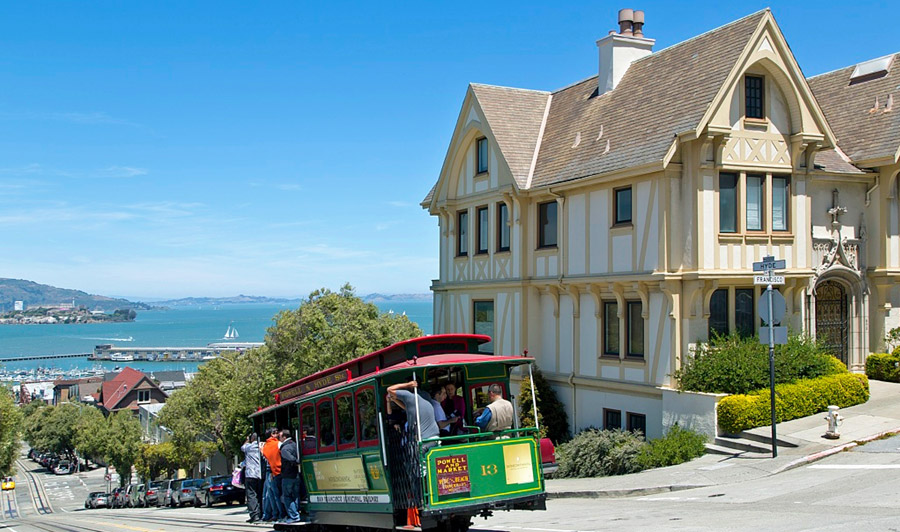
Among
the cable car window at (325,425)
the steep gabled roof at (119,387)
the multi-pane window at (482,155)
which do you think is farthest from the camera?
the steep gabled roof at (119,387)

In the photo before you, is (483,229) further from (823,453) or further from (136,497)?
(136,497)

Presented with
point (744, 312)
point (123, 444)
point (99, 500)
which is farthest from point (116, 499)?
point (744, 312)

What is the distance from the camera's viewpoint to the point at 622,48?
27.5 m

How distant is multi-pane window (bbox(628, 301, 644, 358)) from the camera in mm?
23594

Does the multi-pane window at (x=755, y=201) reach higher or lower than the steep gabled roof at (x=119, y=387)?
higher

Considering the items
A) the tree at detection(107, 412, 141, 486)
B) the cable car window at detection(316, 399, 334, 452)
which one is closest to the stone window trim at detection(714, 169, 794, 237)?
the cable car window at detection(316, 399, 334, 452)

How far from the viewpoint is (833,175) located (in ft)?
80.9

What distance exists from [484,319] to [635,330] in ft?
22.7

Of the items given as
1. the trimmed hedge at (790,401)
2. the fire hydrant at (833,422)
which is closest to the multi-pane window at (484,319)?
the trimmed hedge at (790,401)

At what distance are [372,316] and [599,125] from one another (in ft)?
32.2

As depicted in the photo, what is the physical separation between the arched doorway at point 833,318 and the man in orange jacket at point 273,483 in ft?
53.3

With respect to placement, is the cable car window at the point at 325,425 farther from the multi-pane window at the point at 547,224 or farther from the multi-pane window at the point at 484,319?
the multi-pane window at the point at 484,319

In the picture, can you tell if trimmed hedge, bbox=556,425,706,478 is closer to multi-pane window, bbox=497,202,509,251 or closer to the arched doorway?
the arched doorway

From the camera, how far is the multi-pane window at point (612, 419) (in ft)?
79.8
